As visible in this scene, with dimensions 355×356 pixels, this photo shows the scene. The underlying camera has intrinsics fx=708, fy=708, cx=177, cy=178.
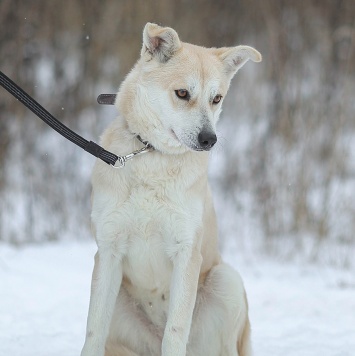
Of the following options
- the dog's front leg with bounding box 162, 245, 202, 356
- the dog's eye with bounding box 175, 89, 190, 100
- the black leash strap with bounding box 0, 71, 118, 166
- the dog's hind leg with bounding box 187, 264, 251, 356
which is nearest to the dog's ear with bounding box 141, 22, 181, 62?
the dog's eye with bounding box 175, 89, 190, 100

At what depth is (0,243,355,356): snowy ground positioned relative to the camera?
4309 mm

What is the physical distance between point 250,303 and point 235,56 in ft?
7.51

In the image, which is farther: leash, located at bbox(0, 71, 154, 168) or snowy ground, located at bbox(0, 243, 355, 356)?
snowy ground, located at bbox(0, 243, 355, 356)

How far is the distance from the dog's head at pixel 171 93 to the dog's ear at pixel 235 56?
0.09m

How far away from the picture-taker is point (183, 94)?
11.1ft

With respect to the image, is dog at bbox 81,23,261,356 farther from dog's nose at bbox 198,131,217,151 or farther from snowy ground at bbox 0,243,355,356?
snowy ground at bbox 0,243,355,356

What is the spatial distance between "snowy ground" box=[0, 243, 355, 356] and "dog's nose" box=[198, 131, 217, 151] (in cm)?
158

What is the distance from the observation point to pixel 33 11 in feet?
25.8

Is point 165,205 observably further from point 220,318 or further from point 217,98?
point 220,318

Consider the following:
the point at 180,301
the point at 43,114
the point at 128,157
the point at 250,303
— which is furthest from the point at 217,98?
the point at 250,303

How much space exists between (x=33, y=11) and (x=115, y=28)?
97 cm

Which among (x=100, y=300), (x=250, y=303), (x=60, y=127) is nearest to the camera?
(x=60, y=127)

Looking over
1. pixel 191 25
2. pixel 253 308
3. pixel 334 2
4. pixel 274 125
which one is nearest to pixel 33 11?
pixel 191 25

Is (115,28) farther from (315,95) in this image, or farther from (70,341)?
(70,341)
